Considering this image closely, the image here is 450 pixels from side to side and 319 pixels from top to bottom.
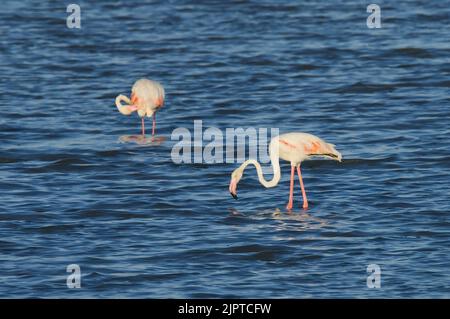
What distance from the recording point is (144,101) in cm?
2058

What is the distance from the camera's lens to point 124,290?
13.0 m

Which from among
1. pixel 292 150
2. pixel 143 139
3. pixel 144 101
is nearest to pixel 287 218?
pixel 292 150

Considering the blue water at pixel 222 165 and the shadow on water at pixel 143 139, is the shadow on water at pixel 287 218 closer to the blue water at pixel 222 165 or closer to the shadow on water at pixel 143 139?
the blue water at pixel 222 165

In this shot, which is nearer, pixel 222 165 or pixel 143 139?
pixel 222 165

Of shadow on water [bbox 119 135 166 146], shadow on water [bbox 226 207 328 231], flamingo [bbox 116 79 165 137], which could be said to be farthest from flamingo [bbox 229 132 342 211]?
flamingo [bbox 116 79 165 137]

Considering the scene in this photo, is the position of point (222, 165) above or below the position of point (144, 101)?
below

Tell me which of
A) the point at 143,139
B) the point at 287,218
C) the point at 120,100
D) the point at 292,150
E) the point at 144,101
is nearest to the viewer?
the point at 287,218

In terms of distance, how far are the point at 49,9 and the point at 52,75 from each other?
7113 millimetres

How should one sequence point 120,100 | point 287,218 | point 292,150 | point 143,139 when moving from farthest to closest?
point 120,100, point 143,139, point 292,150, point 287,218

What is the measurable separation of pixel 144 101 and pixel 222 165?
2.61 metres

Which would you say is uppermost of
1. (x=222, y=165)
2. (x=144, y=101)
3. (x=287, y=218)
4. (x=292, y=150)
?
(x=144, y=101)

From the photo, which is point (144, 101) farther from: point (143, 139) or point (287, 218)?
point (287, 218)

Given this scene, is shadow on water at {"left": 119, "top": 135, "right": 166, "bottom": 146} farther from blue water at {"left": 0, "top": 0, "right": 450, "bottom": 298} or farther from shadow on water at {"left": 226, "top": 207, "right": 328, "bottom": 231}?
shadow on water at {"left": 226, "top": 207, "right": 328, "bottom": 231}
